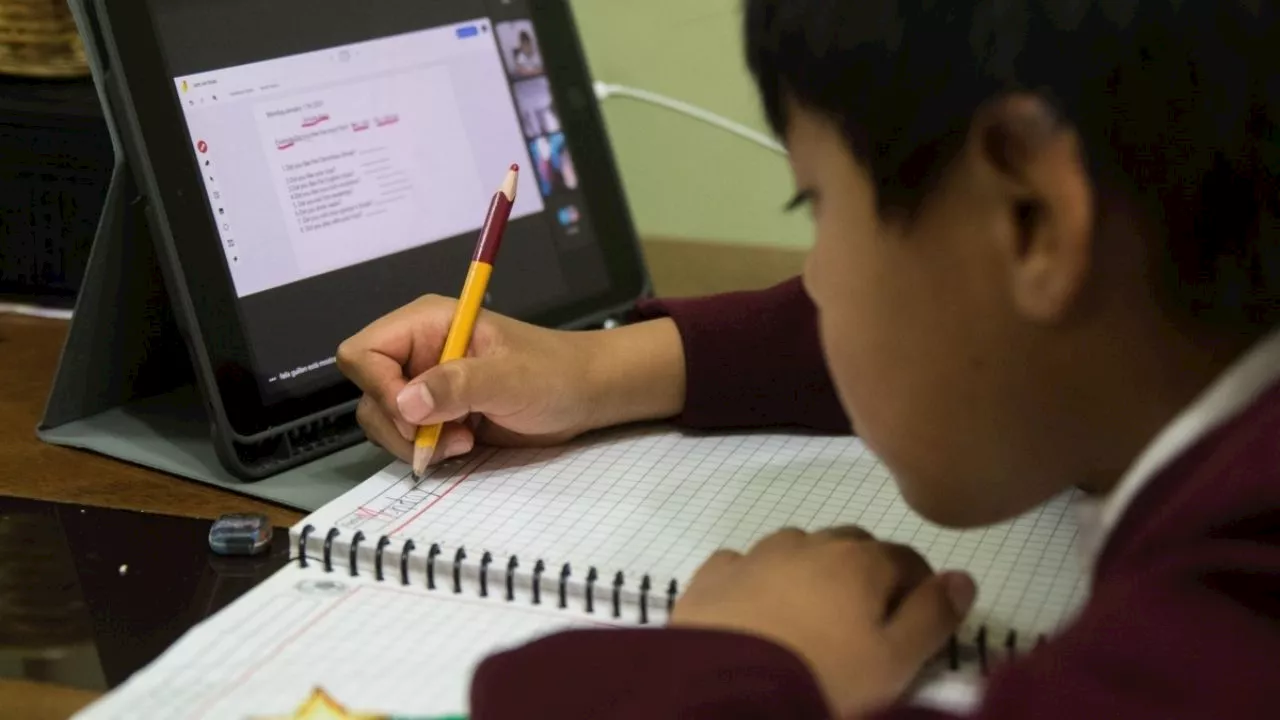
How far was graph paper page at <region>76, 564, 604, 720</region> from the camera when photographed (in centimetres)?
46

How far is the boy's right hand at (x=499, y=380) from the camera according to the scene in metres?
0.67

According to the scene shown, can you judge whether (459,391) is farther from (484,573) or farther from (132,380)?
(132,380)

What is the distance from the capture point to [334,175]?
766mm

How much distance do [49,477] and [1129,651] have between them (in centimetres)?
56

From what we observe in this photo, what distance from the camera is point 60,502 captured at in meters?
0.65

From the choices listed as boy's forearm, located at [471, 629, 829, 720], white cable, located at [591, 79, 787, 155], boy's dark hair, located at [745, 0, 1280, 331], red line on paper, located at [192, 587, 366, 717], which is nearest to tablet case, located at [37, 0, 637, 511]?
red line on paper, located at [192, 587, 366, 717]

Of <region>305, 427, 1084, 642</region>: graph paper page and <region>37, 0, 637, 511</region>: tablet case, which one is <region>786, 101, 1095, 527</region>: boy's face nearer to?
<region>305, 427, 1084, 642</region>: graph paper page

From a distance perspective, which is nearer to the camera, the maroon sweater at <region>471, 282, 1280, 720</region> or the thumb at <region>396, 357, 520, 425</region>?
the maroon sweater at <region>471, 282, 1280, 720</region>

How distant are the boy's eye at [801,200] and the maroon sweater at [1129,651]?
0.54ft

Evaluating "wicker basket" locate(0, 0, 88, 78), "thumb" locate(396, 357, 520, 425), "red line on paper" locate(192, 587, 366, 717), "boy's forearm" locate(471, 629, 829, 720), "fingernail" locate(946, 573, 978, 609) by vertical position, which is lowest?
"fingernail" locate(946, 573, 978, 609)

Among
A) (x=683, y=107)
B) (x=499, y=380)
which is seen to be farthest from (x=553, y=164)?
(x=683, y=107)

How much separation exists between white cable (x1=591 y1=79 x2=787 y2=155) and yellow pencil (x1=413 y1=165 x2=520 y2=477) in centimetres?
57

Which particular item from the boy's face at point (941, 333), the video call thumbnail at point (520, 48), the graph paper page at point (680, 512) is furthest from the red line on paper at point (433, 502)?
the video call thumbnail at point (520, 48)

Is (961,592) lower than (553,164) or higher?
lower
